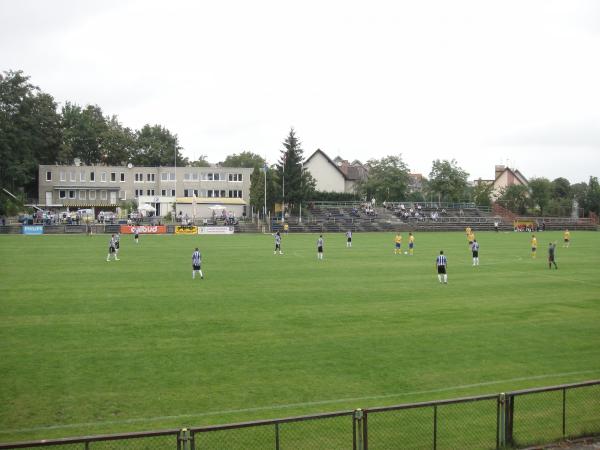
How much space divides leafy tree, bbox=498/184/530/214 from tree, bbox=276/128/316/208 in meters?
36.6

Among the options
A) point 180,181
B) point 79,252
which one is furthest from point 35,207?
point 79,252

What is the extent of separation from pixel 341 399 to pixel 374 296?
12.4m

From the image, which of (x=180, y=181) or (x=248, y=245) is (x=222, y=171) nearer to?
(x=180, y=181)

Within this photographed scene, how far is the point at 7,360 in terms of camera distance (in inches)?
569

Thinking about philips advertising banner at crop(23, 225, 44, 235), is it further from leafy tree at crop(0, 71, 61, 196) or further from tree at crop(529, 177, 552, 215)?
tree at crop(529, 177, 552, 215)

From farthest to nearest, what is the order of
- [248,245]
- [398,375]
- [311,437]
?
[248,245] → [398,375] → [311,437]

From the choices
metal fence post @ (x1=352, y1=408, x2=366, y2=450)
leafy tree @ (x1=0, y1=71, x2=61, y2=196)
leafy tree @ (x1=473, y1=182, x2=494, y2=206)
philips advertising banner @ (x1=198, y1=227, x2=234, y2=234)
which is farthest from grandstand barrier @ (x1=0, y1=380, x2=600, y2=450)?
leafy tree @ (x1=473, y1=182, x2=494, y2=206)

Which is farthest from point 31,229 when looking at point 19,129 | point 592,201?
point 592,201

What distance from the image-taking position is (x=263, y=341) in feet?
54.9

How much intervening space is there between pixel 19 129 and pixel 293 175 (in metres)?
43.9

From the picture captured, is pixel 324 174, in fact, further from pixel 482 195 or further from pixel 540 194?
pixel 540 194

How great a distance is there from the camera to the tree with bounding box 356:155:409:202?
340 ft

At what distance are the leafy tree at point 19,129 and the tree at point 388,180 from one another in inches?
2343

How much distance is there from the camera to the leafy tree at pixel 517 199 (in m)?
98.5
